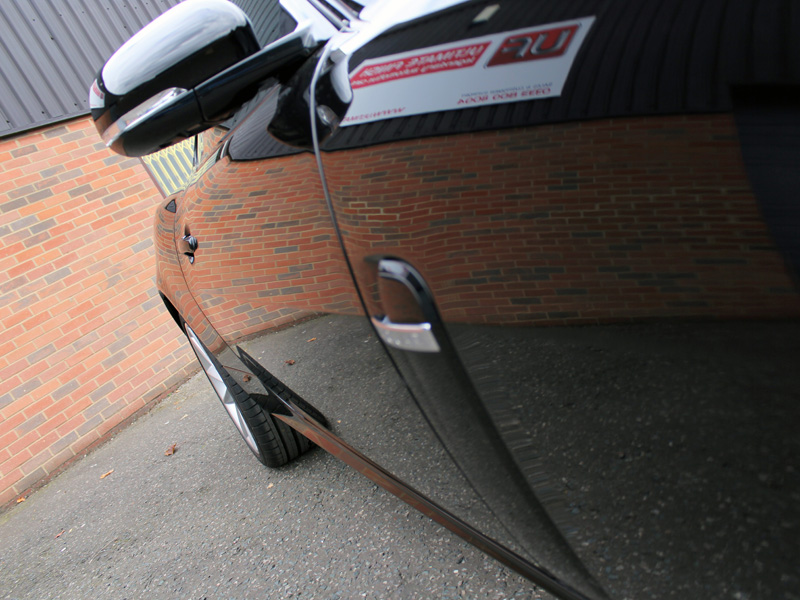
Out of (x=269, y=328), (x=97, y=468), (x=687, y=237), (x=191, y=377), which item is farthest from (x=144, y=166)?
(x=687, y=237)

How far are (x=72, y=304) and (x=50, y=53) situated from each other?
191 cm

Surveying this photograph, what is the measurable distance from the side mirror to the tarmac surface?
646 mm

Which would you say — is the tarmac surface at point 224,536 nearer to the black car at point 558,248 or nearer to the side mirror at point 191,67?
the black car at point 558,248

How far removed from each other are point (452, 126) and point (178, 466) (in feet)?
9.93

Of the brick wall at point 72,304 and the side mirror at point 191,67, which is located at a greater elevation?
the side mirror at point 191,67

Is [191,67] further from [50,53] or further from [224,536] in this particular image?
[50,53]

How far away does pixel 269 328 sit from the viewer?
1.51 meters

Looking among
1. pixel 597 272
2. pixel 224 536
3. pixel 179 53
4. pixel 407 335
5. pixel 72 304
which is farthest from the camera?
pixel 72 304

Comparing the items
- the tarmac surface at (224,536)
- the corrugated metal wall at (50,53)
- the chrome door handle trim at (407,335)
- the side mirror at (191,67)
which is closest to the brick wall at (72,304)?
the corrugated metal wall at (50,53)

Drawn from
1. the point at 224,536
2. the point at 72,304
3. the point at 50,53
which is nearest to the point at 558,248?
the point at 224,536

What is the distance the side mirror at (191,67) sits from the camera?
4.13ft

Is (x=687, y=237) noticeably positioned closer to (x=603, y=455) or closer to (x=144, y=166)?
(x=603, y=455)

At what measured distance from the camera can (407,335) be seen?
1.00 metres

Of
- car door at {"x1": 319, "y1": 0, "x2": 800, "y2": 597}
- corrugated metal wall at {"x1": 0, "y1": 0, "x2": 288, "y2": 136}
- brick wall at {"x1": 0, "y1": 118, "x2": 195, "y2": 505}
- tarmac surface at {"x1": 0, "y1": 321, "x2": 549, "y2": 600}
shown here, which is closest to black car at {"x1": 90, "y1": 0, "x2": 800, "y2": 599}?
car door at {"x1": 319, "y1": 0, "x2": 800, "y2": 597}
